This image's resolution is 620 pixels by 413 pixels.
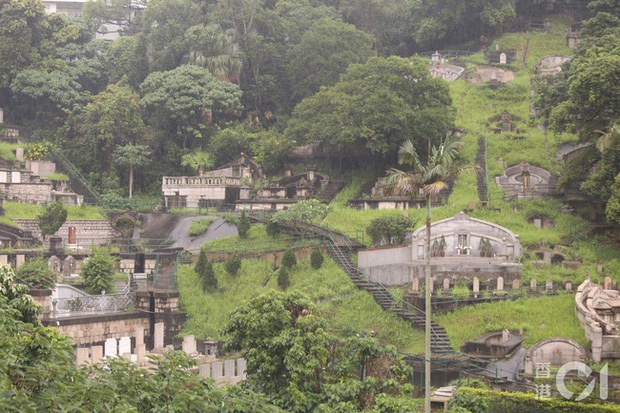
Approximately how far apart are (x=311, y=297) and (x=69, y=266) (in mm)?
11173

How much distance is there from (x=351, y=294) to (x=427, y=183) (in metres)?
16.1

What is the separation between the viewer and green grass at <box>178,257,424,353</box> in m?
37.4

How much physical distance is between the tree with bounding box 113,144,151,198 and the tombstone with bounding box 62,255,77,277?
1356cm

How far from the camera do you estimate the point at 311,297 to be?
4003 centimetres

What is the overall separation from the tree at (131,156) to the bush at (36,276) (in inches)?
735

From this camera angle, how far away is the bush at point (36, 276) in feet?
125

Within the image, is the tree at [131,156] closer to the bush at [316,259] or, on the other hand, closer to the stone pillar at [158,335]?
the bush at [316,259]

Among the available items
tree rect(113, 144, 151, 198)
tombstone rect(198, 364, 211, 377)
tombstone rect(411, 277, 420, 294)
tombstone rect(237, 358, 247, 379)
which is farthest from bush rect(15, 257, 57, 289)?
tree rect(113, 144, 151, 198)

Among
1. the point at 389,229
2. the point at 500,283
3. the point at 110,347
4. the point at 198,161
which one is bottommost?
the point at 110,347

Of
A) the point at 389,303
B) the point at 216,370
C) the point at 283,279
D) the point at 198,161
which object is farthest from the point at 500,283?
the point at 198,161

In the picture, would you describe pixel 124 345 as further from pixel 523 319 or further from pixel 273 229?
pixel 523 319

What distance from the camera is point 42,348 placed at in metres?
17.5

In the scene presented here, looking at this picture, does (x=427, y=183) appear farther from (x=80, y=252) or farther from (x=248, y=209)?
(x=248, y=209)

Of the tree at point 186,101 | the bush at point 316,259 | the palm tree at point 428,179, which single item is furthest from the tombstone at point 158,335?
the tree at point 186,101
